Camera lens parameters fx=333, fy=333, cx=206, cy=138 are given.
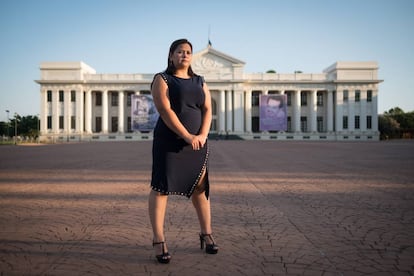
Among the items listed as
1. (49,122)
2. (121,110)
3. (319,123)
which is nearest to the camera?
(49,122)

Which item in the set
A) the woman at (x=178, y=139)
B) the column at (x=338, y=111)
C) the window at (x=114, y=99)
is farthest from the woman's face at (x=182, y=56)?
the window at (x=114, y=99)

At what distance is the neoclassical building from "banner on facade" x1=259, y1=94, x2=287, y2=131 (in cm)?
339

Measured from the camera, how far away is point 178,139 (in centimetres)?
318

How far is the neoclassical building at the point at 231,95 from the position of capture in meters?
58.8

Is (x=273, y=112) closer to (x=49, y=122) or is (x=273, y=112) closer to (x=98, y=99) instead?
(x=98, y=99)

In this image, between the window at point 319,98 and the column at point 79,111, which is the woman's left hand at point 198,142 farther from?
the window at point 319,98

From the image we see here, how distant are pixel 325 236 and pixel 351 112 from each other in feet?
200

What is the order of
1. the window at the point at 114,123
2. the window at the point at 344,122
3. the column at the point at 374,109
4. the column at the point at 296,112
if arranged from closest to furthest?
the column at the point at 374,109
the window at the point at 344,122
the column at the point at 296,112
the window at the point at 114,123

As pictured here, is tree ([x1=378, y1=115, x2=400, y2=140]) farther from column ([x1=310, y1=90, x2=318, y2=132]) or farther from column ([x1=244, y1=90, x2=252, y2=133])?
column ([x1=244, y1=90, x2=252, y2=133])

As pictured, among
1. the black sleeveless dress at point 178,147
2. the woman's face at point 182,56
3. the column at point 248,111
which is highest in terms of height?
the column at point 248,111

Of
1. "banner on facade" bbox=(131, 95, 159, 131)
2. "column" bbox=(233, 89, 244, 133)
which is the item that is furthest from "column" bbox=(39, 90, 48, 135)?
"column" bbox=(233, 89, 244, 133)

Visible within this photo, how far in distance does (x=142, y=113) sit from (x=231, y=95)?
1623 centimetres

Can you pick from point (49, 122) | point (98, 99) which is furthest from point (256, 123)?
point (49, 122)

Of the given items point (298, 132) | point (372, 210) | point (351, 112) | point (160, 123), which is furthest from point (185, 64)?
point (351, 112)
